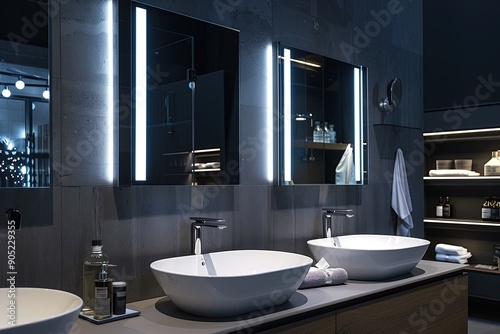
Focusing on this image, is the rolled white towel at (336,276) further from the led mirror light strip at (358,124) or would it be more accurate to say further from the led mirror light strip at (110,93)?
the led mirror light strip at (110,93)

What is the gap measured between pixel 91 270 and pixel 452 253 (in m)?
3.67

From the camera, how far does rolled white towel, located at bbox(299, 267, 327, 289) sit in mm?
2182

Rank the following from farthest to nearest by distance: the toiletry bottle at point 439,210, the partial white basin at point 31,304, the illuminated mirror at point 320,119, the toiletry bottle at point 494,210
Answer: the toiletry bottle at point 439,210, the toiletry bottle at point 494,210, the illuminated mirror at point 320,119, the partial white basin at point 31,304

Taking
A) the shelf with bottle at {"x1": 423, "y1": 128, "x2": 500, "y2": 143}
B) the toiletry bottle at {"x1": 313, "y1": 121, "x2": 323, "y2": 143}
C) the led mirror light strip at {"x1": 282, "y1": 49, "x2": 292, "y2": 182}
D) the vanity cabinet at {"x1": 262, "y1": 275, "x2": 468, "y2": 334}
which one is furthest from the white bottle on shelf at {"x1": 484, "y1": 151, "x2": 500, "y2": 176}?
the led mirror light strip at {"x1": 282, "y1": 49, "x2": 292, "y2": 182}

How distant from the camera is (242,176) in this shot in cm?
245

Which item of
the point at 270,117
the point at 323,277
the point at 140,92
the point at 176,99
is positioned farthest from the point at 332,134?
the point at 140,92

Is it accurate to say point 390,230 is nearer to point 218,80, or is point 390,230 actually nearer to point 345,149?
point 345,149

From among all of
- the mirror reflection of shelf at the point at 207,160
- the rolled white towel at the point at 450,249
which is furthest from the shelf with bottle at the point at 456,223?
the mirror reflection of shelf at the point at 207,160

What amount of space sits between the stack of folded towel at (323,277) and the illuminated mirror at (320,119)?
1.81 feet

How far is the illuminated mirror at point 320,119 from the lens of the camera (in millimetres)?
2713

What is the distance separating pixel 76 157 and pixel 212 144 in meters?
0.67

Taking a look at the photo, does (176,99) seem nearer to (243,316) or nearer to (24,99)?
(24,99)

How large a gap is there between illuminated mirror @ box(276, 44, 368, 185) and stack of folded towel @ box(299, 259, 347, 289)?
550 millimetres

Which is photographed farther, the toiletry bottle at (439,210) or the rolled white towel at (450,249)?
the toiletry bottle at (439,210)
